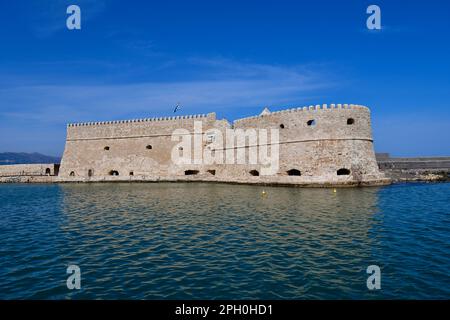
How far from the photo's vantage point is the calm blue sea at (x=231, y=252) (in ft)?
18.9

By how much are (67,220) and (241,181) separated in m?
16.7

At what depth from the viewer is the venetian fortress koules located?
74.9ft

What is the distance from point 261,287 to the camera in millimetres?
5797

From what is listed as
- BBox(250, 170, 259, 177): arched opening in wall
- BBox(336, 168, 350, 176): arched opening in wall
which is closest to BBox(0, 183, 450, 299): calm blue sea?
BBox(336, 168, 350, 176): arched opening in wall

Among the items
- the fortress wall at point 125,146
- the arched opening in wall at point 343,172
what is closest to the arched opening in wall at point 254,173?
the fortress wall at point 125,146

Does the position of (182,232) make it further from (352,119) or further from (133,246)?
(352,119)

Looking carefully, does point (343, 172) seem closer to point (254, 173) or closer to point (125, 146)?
point (254, 173)

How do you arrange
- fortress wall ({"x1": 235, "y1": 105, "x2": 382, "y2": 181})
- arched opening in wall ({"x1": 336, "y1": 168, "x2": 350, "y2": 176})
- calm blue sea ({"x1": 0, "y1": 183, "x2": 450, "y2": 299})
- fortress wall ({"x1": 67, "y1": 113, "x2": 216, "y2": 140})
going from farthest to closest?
fortress wall ({"x1": 67, "y1": 113, "x2": 216, "y2": 140}), arched opening in wall ({"x1": 336, "y1": 168, "x2": 350, "y2": 176}), fortress wall ({"x1": 235, "y1": 105, "x2": 382, "y2": 181}), calm blue sea ({"x1": 0, "y1": 183, "x2": 450, "y2": 299})

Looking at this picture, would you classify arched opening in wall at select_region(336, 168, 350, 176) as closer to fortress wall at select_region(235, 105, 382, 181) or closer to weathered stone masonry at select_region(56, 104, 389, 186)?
weathered stone masonry at select_region(56, 104, 389, 186)

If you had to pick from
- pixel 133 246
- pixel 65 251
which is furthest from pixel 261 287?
pixel 65 251

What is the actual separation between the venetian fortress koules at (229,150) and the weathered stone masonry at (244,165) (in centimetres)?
7

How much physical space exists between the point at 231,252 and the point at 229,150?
21.8m

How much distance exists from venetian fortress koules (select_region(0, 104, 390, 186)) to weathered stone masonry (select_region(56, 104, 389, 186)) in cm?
7

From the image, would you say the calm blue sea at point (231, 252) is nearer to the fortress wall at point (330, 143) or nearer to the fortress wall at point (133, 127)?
the fortress wall at point (330, 143)
